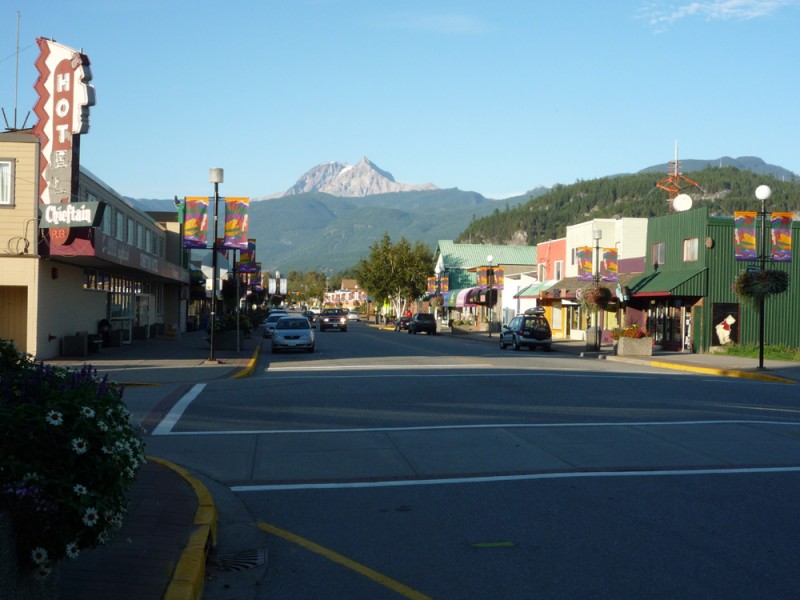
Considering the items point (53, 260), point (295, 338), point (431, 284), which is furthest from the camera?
point (431, 284)

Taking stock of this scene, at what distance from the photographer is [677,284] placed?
3878 cm

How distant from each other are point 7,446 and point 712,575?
4.81m

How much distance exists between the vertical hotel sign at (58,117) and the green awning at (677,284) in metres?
25.8

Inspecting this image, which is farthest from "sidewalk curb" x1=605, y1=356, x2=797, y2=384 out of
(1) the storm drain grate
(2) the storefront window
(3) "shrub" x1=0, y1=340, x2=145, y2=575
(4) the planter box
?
(3) "shrub" x1=0, y1=340, x2=145, y2=575

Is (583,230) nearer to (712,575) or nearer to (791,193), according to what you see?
(712,575)

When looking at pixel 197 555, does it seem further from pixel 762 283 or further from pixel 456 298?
pixel 456 298

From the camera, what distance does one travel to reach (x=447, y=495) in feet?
29.8

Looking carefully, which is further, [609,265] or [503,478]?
[609,265]

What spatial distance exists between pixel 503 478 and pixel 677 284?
31080 mm

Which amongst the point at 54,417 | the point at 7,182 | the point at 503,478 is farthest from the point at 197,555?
the point at 7,182

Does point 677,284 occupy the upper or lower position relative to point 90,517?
upper

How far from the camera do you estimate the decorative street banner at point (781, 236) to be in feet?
100

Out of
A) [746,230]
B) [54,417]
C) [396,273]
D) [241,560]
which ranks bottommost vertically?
[241,560]

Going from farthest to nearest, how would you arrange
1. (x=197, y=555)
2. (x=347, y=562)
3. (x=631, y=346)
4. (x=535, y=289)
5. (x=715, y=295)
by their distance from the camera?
(x=535, y=289) < (x=715, y=295) < (x=631, y=346) < (x=347, y=562) < (x=197, y=555)
